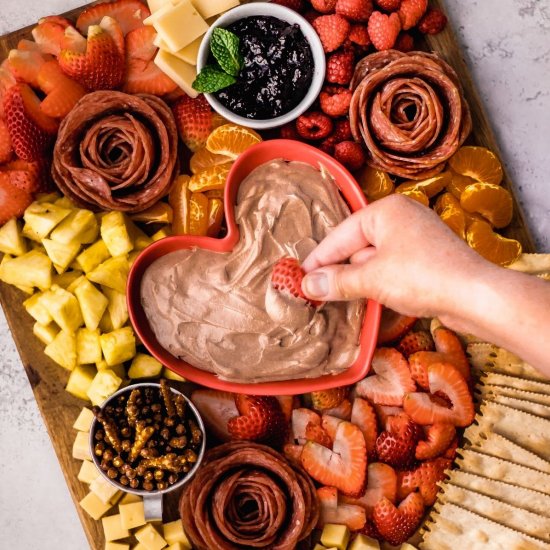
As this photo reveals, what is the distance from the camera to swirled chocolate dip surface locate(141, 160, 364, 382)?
216cm

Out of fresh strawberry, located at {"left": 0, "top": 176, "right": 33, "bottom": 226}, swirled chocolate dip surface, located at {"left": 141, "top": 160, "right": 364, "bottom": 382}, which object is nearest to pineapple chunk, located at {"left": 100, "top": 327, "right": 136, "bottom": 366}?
swirled chocolate dip surface, located at {"left": 141, "top": 160, "right": 364, "bottom": 382}

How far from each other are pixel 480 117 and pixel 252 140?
809mm

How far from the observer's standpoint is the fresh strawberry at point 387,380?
2387 millimetres

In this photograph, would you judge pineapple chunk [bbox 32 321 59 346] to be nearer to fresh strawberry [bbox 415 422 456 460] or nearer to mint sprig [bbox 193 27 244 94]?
mint sprig [bbox 193 27 244 94]

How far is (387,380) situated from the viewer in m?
2.41

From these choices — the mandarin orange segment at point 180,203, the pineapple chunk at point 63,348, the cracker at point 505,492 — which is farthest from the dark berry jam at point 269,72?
the cracker at point 505,492

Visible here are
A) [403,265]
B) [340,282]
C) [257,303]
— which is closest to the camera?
[403,265]

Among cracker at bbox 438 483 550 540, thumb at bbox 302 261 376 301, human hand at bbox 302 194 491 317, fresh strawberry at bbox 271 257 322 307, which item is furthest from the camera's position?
cracker at bbox 438 483 550 540

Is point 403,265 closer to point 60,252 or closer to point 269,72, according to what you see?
point 269,72

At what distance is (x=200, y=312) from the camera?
2.18 metres

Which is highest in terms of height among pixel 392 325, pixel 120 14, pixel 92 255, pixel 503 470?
pixel 120 14

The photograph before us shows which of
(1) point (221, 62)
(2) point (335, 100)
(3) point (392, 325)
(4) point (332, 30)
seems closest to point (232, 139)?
(1) point (221, 62)

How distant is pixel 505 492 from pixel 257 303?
0.95 meters

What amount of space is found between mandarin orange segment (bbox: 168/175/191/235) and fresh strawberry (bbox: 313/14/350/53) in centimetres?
64
